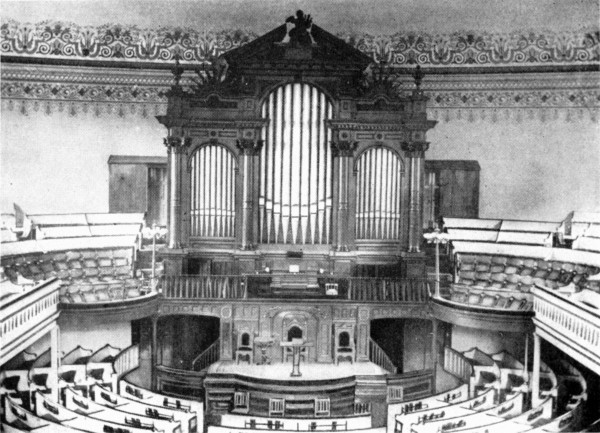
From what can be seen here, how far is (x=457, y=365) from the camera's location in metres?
13.8

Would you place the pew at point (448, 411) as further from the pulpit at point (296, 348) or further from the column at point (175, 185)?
the column at point (175, 185)

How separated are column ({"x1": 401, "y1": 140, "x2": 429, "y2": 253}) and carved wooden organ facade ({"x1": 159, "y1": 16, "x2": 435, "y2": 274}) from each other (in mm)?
21

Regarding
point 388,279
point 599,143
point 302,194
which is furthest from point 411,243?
point 599,143

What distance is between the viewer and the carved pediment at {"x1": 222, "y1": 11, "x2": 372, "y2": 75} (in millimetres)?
14039

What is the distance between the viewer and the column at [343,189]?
1459 cm

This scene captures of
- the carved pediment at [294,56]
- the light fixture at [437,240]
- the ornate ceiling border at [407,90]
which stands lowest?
the light fixture at [437,240]

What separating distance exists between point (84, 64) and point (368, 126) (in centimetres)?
587

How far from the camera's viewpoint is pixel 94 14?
13.6 metres

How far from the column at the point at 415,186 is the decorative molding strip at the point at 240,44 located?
1.67 m

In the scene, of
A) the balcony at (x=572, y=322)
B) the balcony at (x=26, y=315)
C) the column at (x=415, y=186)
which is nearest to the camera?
the balcony at (x=572, y=322)

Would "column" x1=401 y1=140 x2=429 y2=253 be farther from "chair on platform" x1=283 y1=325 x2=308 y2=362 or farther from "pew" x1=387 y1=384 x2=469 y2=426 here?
"pew" x1=387 y1=384 x2=469 y2=426

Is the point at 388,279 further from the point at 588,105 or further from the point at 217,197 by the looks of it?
the point at 588,105

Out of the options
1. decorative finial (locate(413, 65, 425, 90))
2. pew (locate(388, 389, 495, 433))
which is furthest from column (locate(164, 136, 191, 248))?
pew (locate(388, 389, 495, 433))

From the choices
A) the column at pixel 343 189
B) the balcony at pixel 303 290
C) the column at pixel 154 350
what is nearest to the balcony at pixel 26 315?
the column at pixel 154 350
